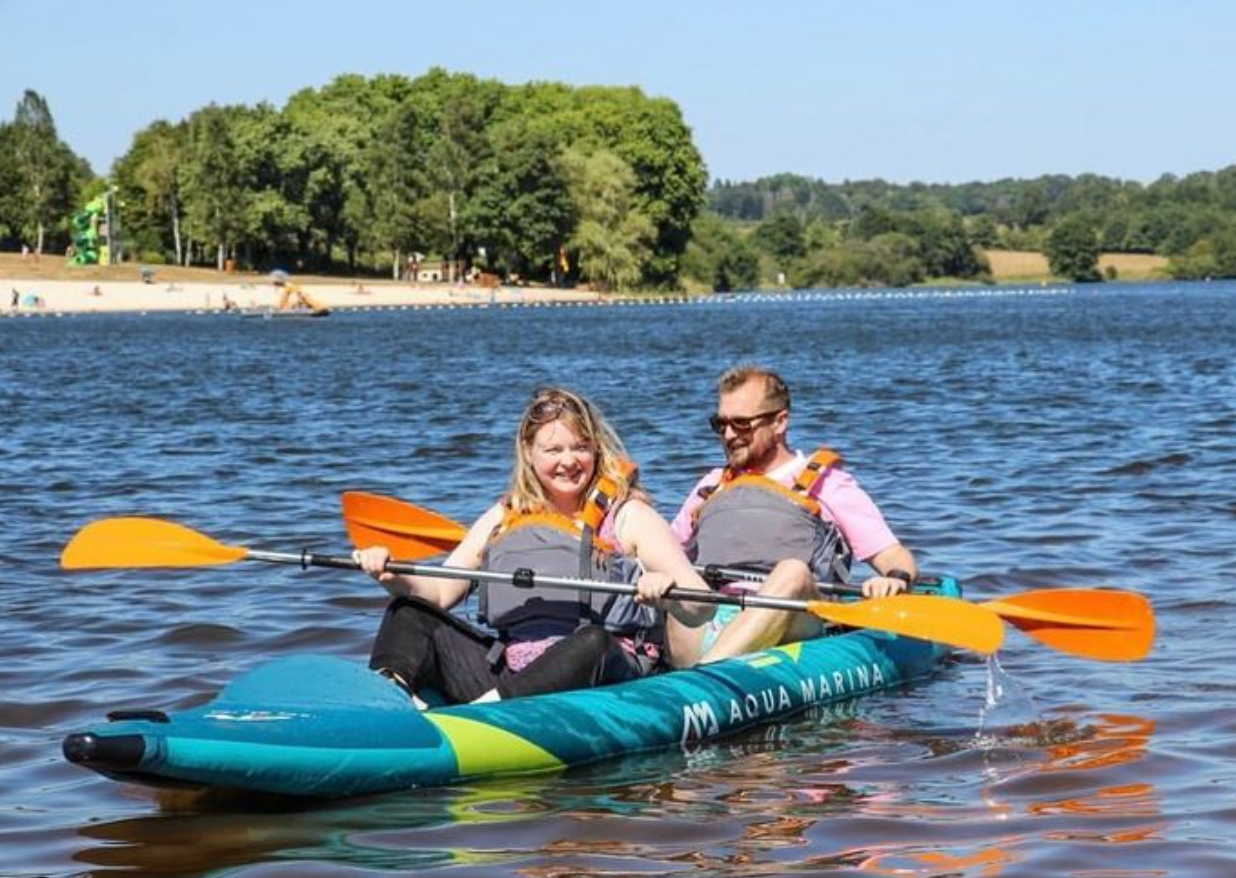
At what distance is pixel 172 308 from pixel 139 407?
173 ft

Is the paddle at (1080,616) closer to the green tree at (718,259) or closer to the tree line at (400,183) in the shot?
the tree line at (400,183)

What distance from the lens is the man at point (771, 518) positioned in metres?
7.64

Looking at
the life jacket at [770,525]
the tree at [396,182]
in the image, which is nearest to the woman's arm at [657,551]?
the life jacket at [770,525]

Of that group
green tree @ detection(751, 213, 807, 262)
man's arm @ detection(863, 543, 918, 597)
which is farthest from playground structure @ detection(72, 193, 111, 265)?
man's arm @ detection(863, 543, 918, 597)

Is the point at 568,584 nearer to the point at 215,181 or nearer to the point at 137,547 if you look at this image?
the point at 137,547

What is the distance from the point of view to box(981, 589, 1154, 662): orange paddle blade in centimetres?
750

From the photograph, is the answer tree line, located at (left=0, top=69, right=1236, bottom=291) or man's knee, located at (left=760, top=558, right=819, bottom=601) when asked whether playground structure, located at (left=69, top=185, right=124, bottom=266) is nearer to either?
tree line, located at (left=0, top=69, right=1236, bottom=291)

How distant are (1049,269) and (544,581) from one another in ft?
552

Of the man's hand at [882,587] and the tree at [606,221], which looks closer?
the man's hand at [882,587]

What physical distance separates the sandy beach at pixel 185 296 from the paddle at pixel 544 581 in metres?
66.5

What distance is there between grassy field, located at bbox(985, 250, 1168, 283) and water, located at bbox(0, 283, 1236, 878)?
5760 inches

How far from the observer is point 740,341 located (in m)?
48.7

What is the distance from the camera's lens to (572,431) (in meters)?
6.73

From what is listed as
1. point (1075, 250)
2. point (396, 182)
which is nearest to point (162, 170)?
point (396, 182)
